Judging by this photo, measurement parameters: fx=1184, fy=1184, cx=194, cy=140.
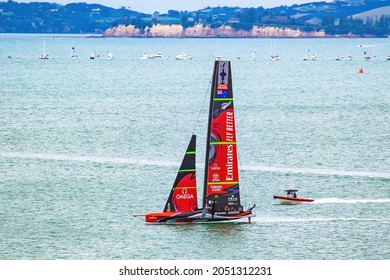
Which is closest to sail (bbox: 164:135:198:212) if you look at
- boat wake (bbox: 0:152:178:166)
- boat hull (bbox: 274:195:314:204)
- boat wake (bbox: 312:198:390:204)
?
boat hull (bbox: 274:195:314:204)

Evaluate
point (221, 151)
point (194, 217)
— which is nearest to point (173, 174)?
point (194, 217)

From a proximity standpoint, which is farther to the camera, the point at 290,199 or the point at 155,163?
the point at 155,163

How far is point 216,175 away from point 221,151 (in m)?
1.02

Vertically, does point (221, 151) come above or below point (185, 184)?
above

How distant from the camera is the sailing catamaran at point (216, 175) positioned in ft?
148

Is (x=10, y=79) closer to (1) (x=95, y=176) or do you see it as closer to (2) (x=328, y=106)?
(2) (x=328, y=106)

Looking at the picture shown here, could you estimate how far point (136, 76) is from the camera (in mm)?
171000

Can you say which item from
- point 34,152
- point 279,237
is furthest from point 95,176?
point 279,237

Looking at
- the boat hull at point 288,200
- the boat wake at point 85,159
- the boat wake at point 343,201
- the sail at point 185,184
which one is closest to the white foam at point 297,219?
the boat hull at point 288,200

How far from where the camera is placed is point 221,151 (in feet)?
150

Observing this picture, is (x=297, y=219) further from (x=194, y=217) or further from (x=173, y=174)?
(x=173, y=174)

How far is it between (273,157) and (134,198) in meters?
16.4

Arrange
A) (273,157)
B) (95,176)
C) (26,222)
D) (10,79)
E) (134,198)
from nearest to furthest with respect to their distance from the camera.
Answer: (26,222)
(134,198)
(95,176)
(273,157)
(10,79)

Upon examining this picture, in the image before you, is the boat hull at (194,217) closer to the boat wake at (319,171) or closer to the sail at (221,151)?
the sail at (221,151)
